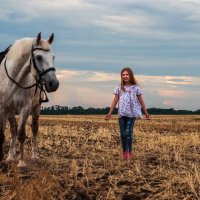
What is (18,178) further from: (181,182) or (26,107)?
(181,182)

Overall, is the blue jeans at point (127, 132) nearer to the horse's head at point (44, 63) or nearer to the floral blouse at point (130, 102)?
the floral blouse at point (130, 102)

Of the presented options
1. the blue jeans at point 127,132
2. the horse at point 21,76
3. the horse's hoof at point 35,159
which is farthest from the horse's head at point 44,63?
the blue jeans at point 127,132

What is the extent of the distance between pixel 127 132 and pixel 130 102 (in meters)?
0.65

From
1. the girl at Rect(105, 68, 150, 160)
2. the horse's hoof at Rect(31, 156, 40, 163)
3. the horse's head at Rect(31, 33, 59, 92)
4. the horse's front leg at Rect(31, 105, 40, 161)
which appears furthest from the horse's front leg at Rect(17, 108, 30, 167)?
the girl at Rect(105, 68, 150, 160)

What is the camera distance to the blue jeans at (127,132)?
11078 millimetres

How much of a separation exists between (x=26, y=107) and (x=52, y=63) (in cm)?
121

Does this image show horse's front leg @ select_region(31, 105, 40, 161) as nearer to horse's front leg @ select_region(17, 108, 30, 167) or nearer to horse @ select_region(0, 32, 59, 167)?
horse's front leg @ select_region(17, 108, 30, 167)

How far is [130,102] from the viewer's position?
36.7ft

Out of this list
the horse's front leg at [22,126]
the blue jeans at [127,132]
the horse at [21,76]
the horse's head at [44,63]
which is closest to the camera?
the horse's head at [44,63]

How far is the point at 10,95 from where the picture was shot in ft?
30.3

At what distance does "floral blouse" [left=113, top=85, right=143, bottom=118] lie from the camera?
11125 millimetres

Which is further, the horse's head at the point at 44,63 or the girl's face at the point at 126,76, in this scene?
the girl's face at the point at 126,76

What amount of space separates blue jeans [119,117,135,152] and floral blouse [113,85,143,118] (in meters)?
0.13

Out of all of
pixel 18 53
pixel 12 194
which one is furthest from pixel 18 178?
pixel 18 53
